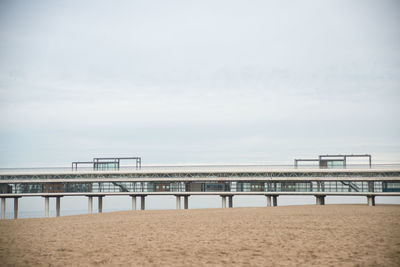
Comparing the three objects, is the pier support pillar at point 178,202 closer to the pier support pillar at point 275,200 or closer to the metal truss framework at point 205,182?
the metal truss framework at point 205,182

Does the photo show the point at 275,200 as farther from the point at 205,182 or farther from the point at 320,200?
the point at 205,182

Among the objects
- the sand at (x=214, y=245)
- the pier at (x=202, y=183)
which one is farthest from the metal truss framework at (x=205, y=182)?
the sand at (x=214, y=245)

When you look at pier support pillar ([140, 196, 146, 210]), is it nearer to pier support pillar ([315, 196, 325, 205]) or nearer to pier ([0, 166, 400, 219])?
pier ([0, 166, 400, 219])

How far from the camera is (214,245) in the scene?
869 inches

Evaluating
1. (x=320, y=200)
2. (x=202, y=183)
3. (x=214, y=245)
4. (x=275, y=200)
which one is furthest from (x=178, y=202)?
(x=214, y=245)

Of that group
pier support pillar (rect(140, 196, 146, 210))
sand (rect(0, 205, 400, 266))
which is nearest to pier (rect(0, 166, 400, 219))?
pier support pillar (rect(140, 196, 146, 210))

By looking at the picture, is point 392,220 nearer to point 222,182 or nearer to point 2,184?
point 222,182

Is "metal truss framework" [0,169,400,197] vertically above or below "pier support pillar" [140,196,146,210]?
above

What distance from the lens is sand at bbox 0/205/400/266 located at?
18.5 meters

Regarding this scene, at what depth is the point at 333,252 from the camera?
1988 cm

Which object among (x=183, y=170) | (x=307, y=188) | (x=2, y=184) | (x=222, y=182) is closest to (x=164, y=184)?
(x=183, y=170)

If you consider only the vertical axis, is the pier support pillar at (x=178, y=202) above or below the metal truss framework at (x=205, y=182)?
below

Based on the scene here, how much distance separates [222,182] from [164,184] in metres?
8.77

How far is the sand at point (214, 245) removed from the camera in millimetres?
18531
